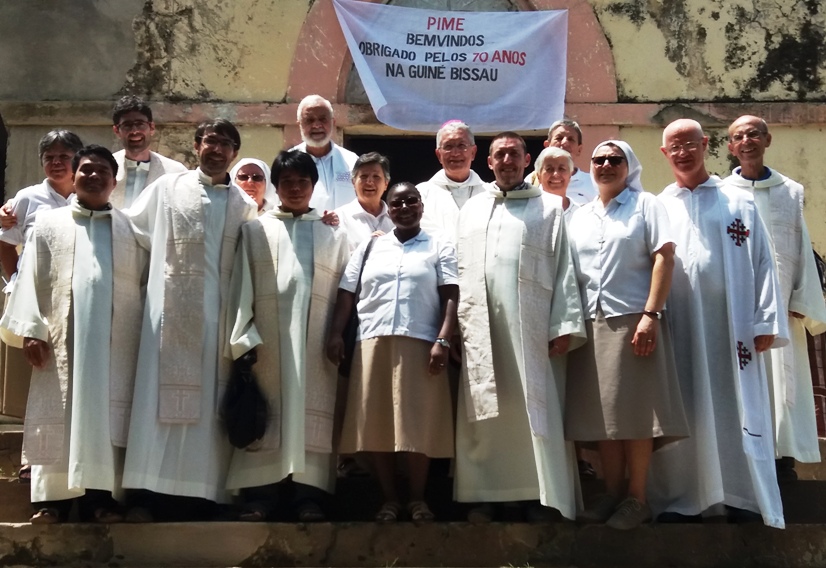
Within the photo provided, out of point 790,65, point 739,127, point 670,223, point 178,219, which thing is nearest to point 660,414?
point 670,223

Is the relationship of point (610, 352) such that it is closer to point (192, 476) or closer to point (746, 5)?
point (192, 476)

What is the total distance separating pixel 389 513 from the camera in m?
5.77

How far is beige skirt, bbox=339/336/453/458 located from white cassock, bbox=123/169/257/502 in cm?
63

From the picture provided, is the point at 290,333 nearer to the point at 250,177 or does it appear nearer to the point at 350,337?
the point at 350,337

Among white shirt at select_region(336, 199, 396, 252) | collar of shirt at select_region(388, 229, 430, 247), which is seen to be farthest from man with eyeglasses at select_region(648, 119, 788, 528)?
white shirt at select_region(336, 199, 396, 252)

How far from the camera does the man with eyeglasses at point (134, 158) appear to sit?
6.64 m

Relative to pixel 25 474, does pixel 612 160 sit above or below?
above

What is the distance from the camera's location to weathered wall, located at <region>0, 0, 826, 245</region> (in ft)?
29.6

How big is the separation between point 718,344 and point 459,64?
3.60 m

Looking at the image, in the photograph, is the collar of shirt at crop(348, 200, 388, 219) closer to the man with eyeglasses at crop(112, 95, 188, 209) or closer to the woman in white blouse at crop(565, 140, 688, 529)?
the man with eyeglasses at crop(112, 95, 188, 209)

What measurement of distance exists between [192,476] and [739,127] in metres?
3.29

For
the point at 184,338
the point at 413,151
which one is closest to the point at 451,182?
the point at 184,338

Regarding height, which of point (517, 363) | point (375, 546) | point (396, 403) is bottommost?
point (375, 546)

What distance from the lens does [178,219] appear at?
240 inches
